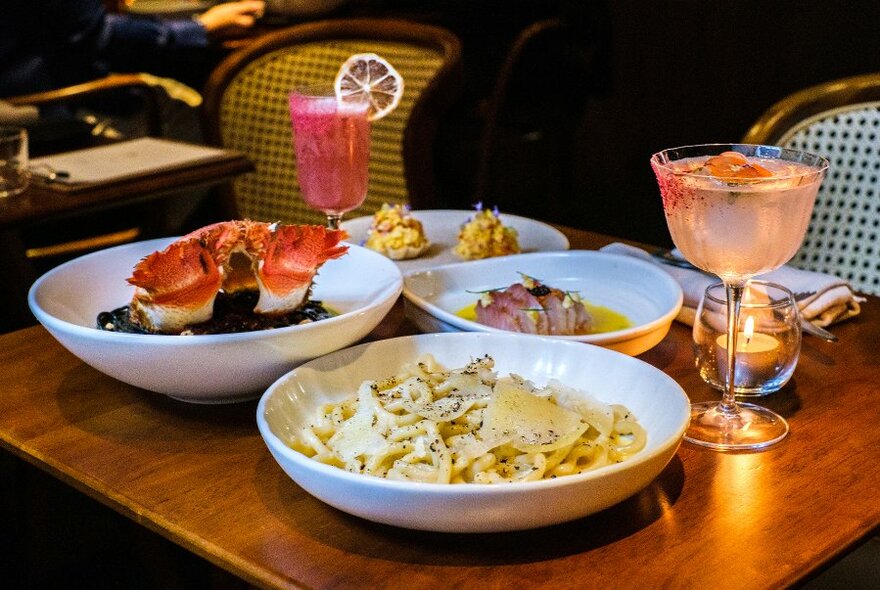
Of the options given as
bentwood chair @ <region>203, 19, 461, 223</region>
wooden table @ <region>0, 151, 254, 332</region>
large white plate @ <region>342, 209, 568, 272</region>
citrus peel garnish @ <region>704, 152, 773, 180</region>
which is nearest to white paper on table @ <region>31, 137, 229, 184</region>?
wooden table @ <region>0, 151, 254, 332</region>

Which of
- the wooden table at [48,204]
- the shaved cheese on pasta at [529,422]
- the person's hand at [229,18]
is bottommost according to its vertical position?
the wooden table at [48,204]

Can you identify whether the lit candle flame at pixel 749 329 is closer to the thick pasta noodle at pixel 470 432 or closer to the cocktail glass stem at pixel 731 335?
the cocktail glass stem at pixel 731 335

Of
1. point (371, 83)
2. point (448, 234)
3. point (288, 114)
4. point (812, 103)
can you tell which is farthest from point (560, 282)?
point (288, 114)

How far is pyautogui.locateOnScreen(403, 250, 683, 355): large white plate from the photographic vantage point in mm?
1403

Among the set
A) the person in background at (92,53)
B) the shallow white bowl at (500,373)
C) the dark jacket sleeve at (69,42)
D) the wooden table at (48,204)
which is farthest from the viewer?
the dark jacket sleeve at (69,42)

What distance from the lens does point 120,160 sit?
255 centimetres

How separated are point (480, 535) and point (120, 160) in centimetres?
187

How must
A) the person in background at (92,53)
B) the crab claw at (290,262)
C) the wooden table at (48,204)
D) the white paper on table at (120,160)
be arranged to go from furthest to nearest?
the person in background at (92,53)
the white paper on table at (120,160)
the wooden table at (48,204)
the crab claw at (290,262)

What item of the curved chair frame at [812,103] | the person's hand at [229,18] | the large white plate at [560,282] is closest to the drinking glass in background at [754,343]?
the large white plate at [560,282]

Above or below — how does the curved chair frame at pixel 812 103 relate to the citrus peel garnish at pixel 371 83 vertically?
below

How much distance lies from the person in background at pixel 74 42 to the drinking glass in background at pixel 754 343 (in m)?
3.13

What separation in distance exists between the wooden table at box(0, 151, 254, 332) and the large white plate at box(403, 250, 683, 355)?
104 cm

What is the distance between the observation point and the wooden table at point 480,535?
88cm

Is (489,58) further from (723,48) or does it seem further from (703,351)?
(703,351)
